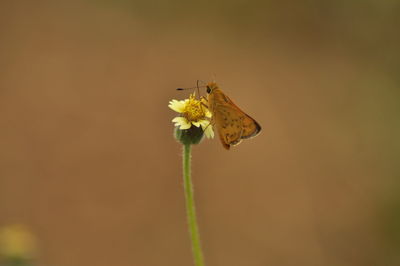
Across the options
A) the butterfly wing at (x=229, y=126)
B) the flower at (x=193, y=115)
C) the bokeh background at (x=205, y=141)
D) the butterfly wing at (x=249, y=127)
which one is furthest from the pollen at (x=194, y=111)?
the bokeh background at (x=205, y=141)

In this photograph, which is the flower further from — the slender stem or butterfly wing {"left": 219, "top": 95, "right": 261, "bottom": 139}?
the slender stem

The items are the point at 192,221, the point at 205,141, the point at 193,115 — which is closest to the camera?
the point at 192,221

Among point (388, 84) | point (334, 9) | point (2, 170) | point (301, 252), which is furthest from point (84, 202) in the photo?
point (334, 9)

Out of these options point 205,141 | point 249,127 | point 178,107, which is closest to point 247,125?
point 249,127

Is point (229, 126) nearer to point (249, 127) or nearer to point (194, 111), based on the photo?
point (249, 127)

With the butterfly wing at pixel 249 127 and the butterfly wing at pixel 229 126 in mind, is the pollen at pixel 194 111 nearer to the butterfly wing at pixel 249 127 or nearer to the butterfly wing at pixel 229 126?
the butterfly wing at pixel 229 126

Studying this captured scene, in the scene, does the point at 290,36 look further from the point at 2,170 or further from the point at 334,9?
the point at 2,170
